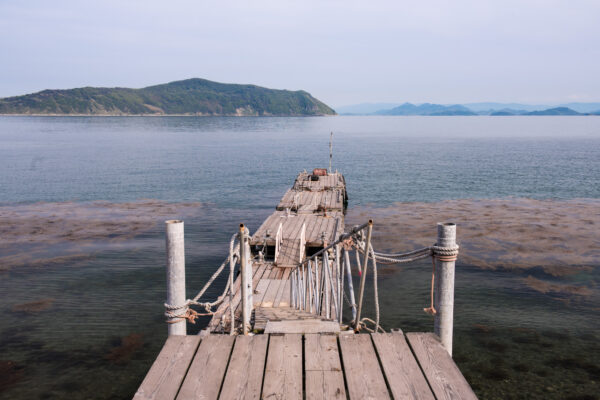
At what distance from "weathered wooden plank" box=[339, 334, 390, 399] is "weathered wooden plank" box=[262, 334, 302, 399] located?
489 mm

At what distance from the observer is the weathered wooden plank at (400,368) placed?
13.6ft

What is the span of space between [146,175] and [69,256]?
102 feet

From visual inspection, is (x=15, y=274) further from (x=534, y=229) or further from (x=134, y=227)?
(x=534, y=229)

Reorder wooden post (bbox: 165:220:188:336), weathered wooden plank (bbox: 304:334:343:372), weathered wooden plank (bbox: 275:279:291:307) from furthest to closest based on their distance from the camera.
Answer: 1. weathered wooden plank (bbox: 275:279:291:307)
2. wooden post (bbox: 165:220:188:336)
3. weathered wooden plank (bbox: 304:334:343:372)

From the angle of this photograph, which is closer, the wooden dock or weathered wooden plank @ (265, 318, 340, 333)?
the wooden dock

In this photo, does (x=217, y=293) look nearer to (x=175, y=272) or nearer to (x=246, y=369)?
(x=175, y=272)

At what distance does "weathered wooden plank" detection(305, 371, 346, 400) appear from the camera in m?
4.13

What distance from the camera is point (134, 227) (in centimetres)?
2833

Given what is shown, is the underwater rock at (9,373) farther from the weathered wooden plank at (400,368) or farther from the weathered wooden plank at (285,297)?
the weathered wooden plank at (400,368)

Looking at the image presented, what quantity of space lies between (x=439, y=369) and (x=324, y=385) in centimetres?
119

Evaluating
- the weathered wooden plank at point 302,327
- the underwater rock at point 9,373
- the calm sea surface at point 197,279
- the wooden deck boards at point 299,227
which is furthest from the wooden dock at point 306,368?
the wooden deck boards at point 299,227

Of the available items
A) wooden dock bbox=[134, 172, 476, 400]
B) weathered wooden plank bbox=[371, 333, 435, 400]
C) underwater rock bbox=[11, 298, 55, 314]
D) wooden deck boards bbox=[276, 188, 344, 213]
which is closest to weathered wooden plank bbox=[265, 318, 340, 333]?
wooden dock bbox=[134, 172, 476, 400]

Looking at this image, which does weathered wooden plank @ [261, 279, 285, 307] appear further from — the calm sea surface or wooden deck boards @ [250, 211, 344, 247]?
wooden deck boards @ [250, 211, 344, 247]

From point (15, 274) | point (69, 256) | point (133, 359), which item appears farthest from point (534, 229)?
point (15, 274)
